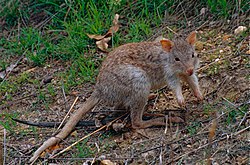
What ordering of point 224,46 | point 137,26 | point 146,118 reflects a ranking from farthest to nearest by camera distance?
point 137,26, point 224,46, point 146,118

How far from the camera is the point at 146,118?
635 cm

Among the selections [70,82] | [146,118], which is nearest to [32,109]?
[70,82]

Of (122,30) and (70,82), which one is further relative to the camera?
(122,30)

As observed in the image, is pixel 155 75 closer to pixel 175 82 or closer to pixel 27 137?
pixel 175 82

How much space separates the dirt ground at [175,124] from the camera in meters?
5.39

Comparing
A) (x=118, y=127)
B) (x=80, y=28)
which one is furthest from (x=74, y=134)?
(x=80, y=28)

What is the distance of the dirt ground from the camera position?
17.7ft

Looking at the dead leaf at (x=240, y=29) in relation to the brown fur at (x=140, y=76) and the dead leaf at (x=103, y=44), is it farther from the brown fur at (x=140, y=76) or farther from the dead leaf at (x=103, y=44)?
the dead leaf at (x=103, y=44)

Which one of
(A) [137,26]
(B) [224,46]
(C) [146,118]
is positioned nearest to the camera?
(C) [146,118]

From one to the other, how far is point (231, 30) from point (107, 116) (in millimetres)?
2041

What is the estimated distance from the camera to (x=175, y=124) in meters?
6.00

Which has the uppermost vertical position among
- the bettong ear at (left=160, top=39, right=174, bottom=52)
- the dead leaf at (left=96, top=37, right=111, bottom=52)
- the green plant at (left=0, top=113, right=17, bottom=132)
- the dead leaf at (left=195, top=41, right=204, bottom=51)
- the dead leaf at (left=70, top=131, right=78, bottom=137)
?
the bettong ear at (left=160, top=39, right=174, bottom=52)

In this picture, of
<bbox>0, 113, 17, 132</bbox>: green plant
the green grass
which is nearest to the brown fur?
<bbox>0, 113, 17, 132</bbox>: green plant

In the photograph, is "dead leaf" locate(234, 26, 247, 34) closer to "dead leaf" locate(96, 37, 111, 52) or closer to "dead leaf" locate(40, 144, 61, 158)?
"dead leaf" locate(96, 37, 111, 52)
